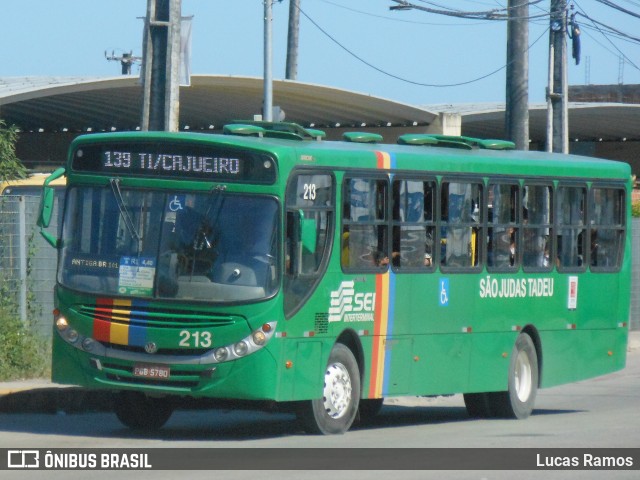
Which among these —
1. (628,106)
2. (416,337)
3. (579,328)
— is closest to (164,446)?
(416,337)

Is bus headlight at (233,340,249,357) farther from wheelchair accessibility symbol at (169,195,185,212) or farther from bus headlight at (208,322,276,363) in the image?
wheelchair accessibility symbol at (169,195,185,212)

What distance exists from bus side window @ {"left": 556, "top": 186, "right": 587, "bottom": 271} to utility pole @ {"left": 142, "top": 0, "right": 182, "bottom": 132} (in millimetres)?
4601

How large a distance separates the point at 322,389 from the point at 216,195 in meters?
2.02

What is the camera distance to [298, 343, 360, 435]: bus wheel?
1314 centimetres

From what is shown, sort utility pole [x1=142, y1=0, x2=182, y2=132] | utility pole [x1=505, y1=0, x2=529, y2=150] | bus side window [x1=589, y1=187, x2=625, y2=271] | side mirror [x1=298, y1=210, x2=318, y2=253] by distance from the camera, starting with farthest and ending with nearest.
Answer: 1. utility pole [x1=505, y1=0, x2=529, y2=150]
2. bus side window [x1=589, y1=187, x2=625, y2=271]
3. utility pole [x1=142, y1=0, x2=182, y2=132]
4. side mirror [x1=298, y1=210, x2=318, y2=253]

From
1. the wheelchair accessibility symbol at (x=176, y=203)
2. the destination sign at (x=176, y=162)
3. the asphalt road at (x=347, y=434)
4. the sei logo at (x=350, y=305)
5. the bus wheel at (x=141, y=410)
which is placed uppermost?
the destination sign at (x=176, y=162)

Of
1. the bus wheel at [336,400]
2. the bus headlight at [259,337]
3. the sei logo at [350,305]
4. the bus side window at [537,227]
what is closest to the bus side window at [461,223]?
the bus side window at [537,227]

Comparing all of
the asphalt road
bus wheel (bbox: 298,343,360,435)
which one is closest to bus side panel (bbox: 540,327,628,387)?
the asphalt road

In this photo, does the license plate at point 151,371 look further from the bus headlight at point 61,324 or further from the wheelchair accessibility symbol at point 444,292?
the wheelchair accessibility symbol at point 444,292

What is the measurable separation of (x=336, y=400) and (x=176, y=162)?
268 centimetres

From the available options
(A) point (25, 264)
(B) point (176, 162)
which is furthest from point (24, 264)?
(B) point (176, 162)

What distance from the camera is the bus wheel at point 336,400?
13.1 m

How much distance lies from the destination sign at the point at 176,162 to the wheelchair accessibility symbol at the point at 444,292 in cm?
297

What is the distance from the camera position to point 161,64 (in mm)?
16578
